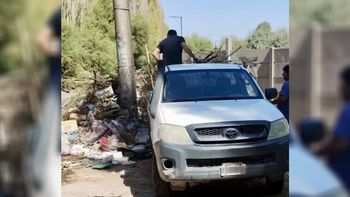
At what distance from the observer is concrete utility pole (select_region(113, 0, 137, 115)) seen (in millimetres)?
7281

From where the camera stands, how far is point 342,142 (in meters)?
1.40

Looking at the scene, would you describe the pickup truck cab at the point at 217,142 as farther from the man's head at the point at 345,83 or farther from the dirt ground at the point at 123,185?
the man's head at the point at 345,83

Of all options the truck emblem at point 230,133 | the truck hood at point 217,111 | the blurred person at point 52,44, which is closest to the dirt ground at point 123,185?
the truck hood at point 217,111

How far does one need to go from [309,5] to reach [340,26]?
0.13m

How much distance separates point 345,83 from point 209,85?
3480 millimetres

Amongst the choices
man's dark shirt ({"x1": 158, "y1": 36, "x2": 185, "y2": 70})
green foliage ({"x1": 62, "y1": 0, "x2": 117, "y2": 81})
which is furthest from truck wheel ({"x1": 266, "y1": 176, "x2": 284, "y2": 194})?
green foliage ({"x1": 62, "y1": 0, "x2": 117, "y2": 81})

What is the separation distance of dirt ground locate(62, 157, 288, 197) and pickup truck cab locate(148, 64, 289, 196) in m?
0.48

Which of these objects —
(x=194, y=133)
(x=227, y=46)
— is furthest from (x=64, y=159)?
(x=194, y=133)

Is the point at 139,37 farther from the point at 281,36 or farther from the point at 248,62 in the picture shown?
the point at 281,36

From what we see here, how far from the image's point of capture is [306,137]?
155 centimetres

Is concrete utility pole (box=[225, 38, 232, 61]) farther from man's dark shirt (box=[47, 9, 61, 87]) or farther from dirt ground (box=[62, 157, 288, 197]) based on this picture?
man's dark shirt (box=[47, 9, 61, 87])

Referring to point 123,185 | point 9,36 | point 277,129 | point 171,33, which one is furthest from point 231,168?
point 171,33

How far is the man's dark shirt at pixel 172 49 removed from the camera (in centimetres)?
641

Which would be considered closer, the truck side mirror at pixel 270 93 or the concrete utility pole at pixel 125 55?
the truck side mirror at pixel 270 93
